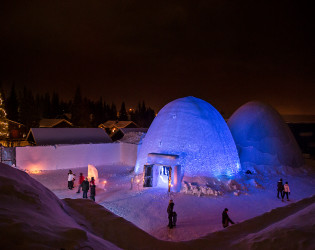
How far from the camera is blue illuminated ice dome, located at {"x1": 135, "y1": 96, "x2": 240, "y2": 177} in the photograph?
14.4 meters

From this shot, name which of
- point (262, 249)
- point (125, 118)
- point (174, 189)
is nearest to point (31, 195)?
point (262, 249)

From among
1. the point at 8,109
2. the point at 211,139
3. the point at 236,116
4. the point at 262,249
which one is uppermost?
the point at 8,109

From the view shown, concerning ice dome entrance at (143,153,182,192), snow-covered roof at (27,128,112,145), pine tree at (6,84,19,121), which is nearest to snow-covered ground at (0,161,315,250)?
ice dome entrance at (143,153,182,192)

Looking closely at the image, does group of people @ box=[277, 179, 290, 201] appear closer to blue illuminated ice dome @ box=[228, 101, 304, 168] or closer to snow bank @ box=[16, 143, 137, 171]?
blue illuminated ice dome @ box=[228, 101, 304, 168]

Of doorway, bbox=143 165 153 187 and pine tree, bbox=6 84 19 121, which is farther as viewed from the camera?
pine tree, bbox=6 84 19 121

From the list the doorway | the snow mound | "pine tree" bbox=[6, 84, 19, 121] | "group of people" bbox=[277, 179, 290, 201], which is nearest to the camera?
the snow mound

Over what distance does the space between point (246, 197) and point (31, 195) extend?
34.2 ft

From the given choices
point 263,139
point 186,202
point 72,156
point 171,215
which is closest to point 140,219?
point 171,215

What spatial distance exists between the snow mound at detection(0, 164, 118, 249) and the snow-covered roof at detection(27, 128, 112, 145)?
54.1 ft

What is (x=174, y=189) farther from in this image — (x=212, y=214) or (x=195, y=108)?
(x=195, y=108)

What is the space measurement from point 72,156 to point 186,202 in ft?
39.9

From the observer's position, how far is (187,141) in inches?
584

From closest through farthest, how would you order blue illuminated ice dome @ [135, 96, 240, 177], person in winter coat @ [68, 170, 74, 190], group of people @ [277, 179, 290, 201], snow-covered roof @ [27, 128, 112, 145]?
group of people @ [277, 179, 290, 201] → person in winter coat @ [68, 170, 74, 190] → blue illuminated ice dome @ [135, 96, 240, 177] → snow-covered roof @ [27, 128, 112, 145]

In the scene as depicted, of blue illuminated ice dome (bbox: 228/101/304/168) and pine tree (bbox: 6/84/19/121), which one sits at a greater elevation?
pine tree (bbox: 6/84/19/121)
